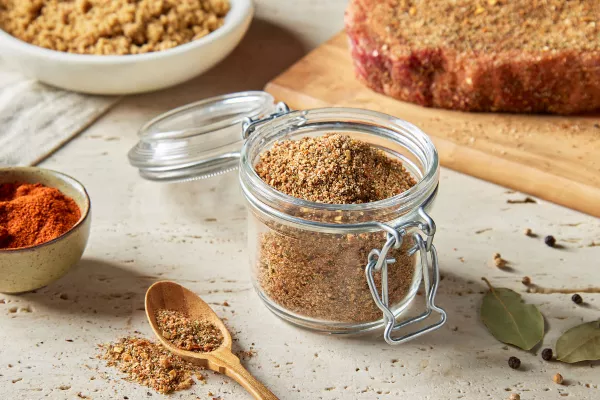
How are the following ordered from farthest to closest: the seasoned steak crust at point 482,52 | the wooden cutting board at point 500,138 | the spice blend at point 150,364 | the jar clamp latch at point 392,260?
the seasoned steak crust at point 482,52 < the wooden cutting board at point 500,138 < the spice blend at point 150,364 < the jar clamp latch at point 392,260

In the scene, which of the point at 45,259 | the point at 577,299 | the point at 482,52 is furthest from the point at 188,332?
the point at 482,52

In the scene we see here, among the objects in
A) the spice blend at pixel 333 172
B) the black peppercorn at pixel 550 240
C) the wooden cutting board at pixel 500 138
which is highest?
the spice blend at pixel 333 172

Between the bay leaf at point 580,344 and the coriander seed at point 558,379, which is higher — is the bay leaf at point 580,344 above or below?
above

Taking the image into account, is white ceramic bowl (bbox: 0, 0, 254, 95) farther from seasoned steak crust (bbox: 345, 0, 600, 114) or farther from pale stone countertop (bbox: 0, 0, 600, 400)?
seasoned steak crust (bbox: 345, 0, 600, 114)

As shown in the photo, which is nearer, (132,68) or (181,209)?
(181,209)

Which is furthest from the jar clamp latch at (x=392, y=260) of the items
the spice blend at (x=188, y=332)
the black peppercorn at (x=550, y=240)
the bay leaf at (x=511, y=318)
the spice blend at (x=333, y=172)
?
the black peppercorn at (x=550, y=240)

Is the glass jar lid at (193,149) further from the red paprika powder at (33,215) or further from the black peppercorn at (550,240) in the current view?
the black peppercorn at (550,240)

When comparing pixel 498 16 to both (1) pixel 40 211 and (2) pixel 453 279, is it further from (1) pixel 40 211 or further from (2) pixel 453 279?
(1) pixel 40 211

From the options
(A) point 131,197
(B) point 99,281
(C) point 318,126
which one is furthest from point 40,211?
(C) point 318,126
